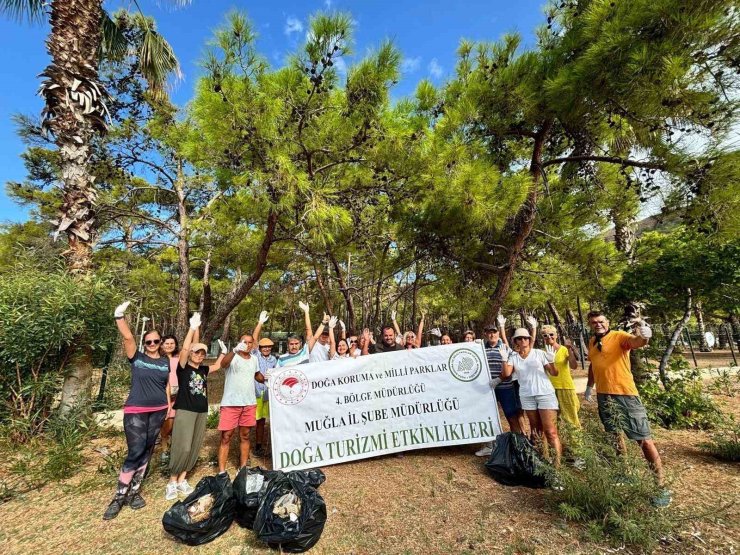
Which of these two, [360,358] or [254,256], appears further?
[254,256]

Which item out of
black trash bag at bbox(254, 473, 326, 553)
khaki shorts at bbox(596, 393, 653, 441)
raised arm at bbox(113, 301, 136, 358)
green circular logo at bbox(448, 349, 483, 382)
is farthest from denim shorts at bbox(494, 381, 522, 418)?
raised arm at bbox(113, 301, 136, 358)

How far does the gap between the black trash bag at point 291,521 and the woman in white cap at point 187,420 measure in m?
1.14

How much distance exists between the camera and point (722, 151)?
11.4 ft

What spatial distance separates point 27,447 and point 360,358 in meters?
3.73

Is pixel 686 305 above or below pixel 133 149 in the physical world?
below

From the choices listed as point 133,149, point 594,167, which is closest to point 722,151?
point 594,167

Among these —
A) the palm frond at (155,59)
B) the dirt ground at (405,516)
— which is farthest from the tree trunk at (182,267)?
the dirt ground at (405,516)

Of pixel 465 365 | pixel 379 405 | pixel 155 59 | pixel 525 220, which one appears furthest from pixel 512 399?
pixel 155 59

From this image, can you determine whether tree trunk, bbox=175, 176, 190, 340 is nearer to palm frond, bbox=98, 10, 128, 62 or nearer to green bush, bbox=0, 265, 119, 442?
palm frond, bbox=98, 10, 128, 62

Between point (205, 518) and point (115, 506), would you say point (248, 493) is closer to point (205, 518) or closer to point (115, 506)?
point (205, 518)

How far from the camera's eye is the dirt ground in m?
2.36

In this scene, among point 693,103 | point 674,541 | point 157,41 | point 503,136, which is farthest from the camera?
point 157,41

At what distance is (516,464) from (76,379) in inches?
204

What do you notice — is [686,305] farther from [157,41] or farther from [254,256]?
[157,41]
